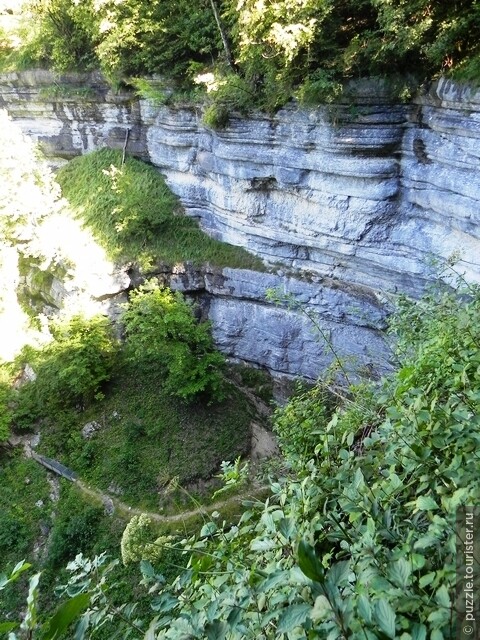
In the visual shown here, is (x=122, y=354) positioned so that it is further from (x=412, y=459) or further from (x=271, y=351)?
(x=412, y=459)

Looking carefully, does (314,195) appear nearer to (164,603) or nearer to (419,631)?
(164,603)

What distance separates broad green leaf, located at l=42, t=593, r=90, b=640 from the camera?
134 cm

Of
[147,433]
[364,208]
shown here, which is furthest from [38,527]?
[364,208]

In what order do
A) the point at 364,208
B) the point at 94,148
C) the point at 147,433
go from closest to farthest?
the point at 364,208
the point at 147,433
the point at 94,148

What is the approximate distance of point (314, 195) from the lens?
29.3 ft

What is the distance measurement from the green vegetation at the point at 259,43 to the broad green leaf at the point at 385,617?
6513mm

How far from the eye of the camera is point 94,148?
45.7ft

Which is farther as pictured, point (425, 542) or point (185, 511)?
point (185, 511)

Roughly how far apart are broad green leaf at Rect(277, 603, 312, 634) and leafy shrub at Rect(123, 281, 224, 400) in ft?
26.8

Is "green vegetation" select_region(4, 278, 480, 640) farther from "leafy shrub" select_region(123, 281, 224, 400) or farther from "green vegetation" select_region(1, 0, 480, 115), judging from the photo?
"leafy shrub" select_region(123, 281, 224, 400)

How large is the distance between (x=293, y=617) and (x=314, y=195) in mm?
8320

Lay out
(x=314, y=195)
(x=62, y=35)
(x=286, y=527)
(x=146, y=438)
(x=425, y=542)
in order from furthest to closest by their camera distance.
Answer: (x=62, y=35), (x=146, y=438), (x=314, y=195), (x=286, y=527), (x=425, y=542)

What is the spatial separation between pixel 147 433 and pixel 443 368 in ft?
27.2

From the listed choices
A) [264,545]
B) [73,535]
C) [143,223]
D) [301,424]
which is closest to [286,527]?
[264,545]
